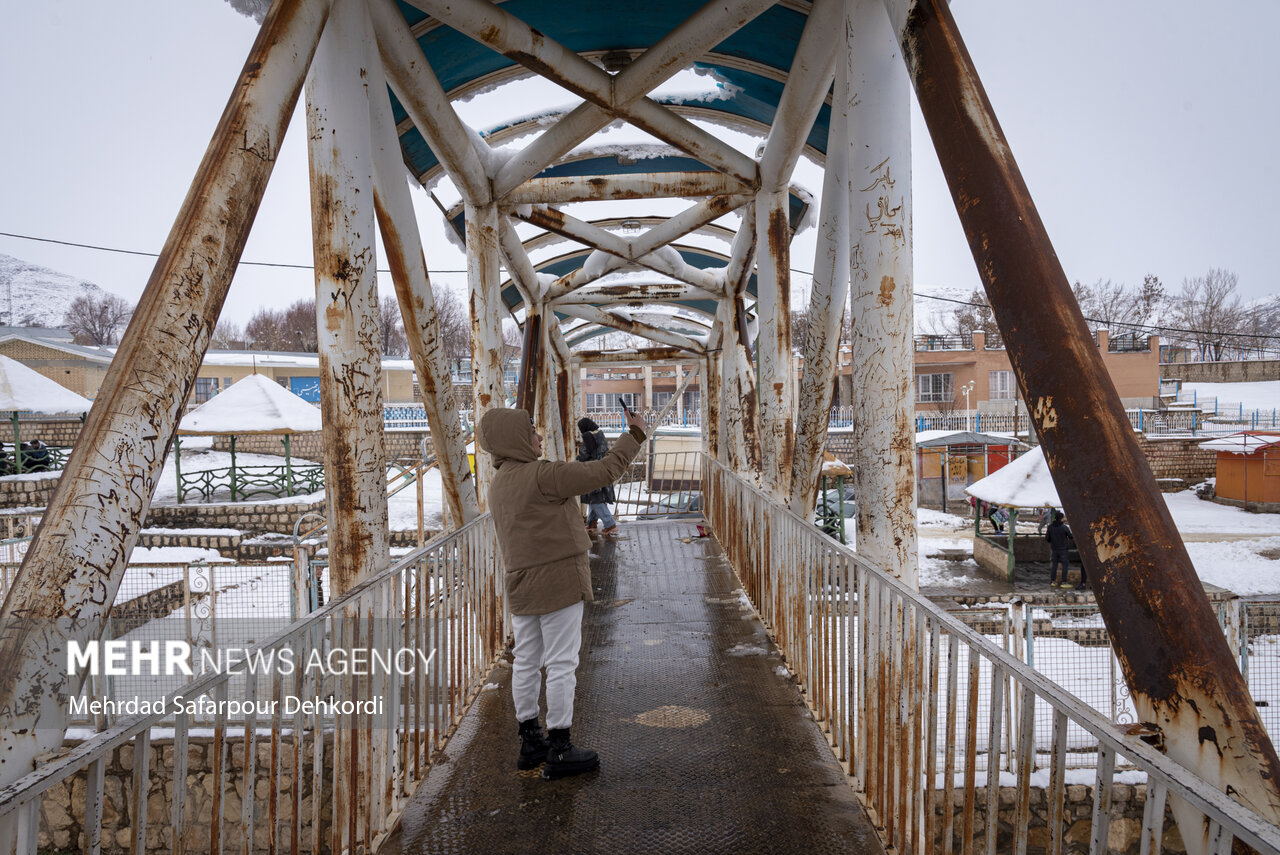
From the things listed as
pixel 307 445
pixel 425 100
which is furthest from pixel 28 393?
pixel 425 100

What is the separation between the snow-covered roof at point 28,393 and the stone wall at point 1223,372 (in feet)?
186

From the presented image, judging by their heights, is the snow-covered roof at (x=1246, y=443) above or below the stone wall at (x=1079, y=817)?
above

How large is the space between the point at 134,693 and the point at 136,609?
408 centimetres

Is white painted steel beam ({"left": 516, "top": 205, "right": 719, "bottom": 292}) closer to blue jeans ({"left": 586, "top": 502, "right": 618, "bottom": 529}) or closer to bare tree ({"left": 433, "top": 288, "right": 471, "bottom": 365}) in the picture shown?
blue jeans ({"left": 586, "top": 502, "right": 618, "bottom": 529})

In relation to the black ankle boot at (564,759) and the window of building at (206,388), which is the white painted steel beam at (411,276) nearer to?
the black ankle boot at (564,759)

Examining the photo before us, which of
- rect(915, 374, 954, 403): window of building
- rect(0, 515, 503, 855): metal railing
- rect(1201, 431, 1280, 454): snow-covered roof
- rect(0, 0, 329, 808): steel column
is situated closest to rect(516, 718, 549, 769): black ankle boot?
rect(0, 515, 503, 855): metal railing

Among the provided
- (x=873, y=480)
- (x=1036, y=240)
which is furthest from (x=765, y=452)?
(x=1036, y=240)

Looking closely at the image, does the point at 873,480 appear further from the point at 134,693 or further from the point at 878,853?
the point at 134,693

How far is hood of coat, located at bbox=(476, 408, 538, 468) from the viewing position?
11.7ft

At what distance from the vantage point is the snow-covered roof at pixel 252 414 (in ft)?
65.1

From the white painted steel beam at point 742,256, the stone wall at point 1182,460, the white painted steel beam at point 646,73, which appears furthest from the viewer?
the stone wall at point 1182,460

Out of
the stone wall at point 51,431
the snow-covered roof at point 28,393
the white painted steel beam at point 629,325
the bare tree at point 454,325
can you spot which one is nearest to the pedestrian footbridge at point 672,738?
the white painted steel beam at point 629,325

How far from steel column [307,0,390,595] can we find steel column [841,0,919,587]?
217 cm

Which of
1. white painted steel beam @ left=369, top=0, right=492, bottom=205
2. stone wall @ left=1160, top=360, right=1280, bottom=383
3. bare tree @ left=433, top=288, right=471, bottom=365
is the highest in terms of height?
bare tree @ left=433, top=288, right=471, bottom=365
